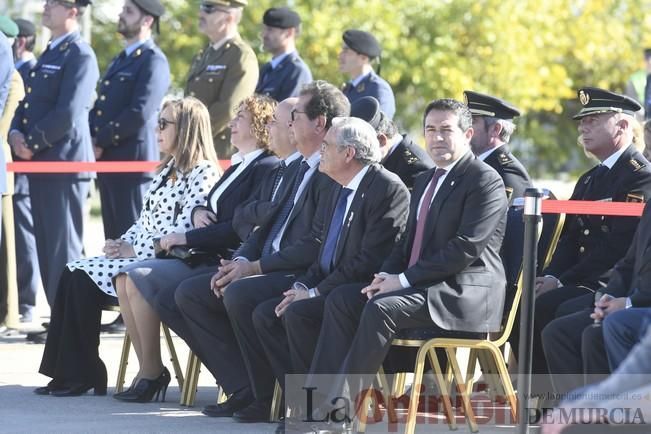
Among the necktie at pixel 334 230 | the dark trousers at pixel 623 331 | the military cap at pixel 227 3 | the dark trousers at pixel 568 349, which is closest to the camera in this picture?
the dark trousers at pixel 623 331

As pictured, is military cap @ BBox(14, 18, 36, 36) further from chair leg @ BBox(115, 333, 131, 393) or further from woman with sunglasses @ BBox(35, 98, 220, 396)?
chair leg @ BBox(115, 333, 131, 393)

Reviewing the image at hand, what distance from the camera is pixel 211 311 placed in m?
7.56

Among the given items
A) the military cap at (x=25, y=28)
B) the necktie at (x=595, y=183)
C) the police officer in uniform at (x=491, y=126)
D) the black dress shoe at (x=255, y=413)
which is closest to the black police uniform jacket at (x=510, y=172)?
the police officer in uniform at (x=491, y=126)

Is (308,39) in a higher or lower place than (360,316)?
higher

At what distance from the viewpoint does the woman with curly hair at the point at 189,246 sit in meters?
7.82

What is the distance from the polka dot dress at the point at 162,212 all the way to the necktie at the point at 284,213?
68 centimetres

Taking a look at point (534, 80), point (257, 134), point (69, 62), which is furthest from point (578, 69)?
point (257, 134)

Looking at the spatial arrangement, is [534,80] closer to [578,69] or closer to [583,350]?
[578,69]

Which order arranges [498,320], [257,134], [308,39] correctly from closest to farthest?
[498,320], [257,134], [308,39]

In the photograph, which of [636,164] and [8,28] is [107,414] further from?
[8,28]

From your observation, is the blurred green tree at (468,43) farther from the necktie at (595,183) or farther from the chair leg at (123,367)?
the necktie at (595,183)

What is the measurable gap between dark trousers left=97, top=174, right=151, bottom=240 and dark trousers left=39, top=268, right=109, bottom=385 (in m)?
2.21

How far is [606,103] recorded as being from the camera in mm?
7492

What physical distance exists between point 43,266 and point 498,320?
449 centimetres
